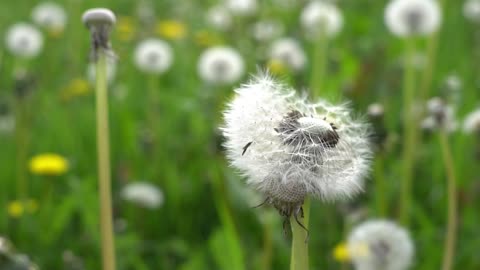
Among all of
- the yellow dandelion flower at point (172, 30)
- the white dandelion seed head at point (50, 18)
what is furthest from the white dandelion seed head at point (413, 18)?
the white dandelion seed head at point (50, 18)

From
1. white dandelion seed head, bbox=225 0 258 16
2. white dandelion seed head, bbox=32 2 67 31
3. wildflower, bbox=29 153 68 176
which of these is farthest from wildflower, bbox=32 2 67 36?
wildflower, bbox=29 153 68 176

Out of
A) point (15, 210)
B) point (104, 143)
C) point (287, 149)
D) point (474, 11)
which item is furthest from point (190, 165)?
point (474, 11)

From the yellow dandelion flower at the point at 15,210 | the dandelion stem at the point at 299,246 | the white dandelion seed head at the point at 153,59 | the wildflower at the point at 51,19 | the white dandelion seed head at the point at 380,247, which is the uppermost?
the wildflower at the point at 51,19

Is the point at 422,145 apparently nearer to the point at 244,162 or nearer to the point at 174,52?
the point at 174,52

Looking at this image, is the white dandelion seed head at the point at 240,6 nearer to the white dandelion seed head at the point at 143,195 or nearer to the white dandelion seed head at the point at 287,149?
the white dandelion seed head at the point at 143,195

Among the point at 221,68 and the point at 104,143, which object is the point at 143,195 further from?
the point at 104,143

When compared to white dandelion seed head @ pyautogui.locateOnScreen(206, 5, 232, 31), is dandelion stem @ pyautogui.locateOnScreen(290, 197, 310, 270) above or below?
below

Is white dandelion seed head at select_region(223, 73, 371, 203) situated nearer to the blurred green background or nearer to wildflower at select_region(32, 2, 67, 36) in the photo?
the blurred green background
